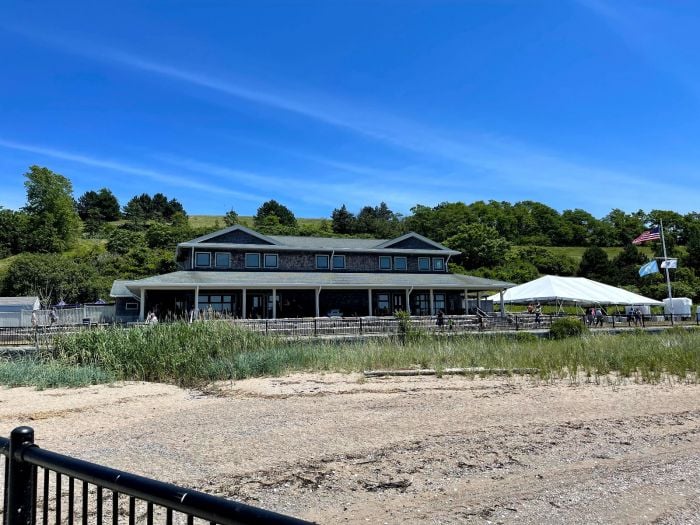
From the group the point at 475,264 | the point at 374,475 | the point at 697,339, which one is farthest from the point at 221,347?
the point at 475,264

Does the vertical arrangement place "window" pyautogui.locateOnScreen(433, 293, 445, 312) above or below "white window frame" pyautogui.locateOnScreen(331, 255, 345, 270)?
below

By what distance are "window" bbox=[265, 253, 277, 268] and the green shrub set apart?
17.7 m

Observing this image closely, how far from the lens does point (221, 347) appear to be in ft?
54.2

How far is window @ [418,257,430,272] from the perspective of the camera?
39447 mm

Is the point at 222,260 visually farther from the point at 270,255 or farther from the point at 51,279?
the point at 51,279

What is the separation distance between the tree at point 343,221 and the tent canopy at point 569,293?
59133mm

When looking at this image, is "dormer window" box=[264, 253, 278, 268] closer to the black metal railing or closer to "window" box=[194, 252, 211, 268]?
"window" box=[194, 252, 211, 268]

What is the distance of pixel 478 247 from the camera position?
70625mm

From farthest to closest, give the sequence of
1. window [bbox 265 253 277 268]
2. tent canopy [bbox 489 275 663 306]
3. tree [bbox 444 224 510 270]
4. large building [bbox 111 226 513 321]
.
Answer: tree [bbox 444 224 510 270] → window [bbox 265 253 277 268] → tent canopy [bbox 489 275 663 306] → large building [bbox 111 226 513 321]

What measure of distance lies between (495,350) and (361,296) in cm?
1837

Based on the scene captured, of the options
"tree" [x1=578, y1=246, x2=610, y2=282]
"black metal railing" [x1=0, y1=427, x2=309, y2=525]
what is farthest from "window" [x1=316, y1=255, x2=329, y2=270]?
"tree" [x1=578, y1=246, x2=610, y2=282]

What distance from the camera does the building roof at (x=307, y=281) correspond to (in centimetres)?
2942

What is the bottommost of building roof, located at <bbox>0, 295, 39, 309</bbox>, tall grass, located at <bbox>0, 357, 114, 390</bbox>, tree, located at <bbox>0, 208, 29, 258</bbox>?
tall grass, located at <bbox>0, 357, 114, 390</bbox>

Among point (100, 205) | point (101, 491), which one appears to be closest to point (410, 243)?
point (101, 491)
